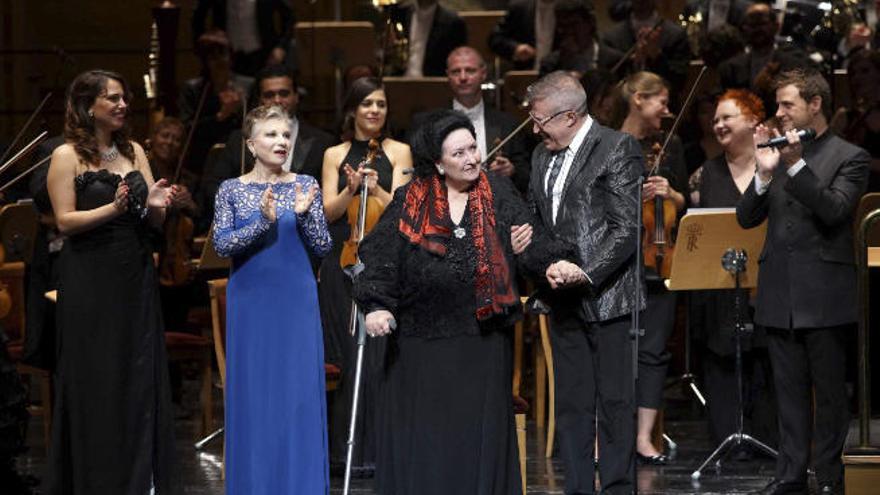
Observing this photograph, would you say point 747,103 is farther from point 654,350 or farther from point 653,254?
point 654,350

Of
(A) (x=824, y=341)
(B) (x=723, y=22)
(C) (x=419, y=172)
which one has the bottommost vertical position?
(A) (x=824, y=341)

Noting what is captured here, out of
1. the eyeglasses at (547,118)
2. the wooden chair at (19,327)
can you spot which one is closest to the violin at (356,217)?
the eyeglasses at (547,118)

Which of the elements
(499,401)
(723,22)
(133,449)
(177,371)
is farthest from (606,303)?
(723,22)

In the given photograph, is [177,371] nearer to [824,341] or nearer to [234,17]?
[234,17]

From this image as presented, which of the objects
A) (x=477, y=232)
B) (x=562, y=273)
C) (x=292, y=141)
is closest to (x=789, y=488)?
(x=562, y=273)

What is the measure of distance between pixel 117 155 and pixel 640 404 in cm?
252

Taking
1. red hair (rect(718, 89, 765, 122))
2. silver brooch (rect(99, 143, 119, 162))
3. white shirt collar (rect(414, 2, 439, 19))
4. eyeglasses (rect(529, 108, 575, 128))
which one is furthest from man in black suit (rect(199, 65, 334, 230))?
white shirt collar (rect(414, 2, 439, 19))

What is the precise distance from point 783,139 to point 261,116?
6.08 feet

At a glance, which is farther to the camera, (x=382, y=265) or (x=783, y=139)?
(x=783, y=139)

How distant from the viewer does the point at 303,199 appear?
6504 mm

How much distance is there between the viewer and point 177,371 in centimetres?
945

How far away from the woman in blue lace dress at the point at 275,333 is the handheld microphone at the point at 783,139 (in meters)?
1.60

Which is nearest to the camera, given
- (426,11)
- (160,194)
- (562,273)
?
(562,273)

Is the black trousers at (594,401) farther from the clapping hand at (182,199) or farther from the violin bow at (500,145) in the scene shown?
the clapping hand at (182,199)
